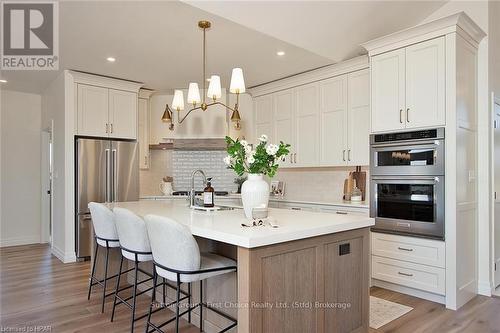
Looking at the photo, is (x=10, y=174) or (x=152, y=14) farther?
(x=10, y=174)

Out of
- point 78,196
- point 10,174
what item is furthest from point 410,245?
point 10,174

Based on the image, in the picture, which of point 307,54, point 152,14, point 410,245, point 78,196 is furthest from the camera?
point 78,196

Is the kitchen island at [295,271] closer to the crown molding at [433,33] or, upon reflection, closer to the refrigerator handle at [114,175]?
the crown molding at [433,33]

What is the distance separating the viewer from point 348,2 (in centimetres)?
338

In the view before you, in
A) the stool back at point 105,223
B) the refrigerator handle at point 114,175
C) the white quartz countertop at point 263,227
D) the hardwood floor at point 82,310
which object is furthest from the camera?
the refrigerator handle at point 114,175

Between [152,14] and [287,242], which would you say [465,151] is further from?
[152,14]

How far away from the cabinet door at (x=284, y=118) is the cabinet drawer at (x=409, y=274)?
2061 millimetres

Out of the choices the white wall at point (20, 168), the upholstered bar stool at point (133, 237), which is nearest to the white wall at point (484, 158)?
the upholstered bar stool at point (133, 237)

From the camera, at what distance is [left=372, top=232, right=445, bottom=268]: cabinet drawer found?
3268mm

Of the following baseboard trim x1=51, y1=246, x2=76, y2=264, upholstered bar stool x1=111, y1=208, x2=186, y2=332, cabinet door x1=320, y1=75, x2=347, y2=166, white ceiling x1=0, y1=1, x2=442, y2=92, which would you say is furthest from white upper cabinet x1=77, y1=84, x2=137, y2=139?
cabinet door x1=320, y1=75, x2=347, y2=166

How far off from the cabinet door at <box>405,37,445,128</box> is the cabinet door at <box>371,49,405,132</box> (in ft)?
0.23

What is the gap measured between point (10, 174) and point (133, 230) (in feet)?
15.5

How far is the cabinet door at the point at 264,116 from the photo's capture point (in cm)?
561

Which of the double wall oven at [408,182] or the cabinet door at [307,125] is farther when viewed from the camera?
the cabinet door at [307,125]
